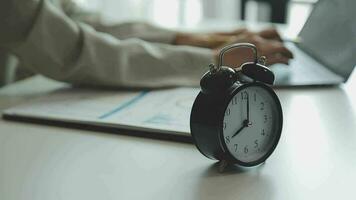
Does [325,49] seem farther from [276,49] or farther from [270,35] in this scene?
[270,35]

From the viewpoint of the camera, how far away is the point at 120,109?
90 cm

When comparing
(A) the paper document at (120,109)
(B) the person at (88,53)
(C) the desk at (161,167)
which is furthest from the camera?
(B) the person at (88,53)

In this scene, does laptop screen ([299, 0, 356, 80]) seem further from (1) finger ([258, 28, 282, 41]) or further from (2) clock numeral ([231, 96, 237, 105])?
(2) clock numeral ([231, 96, 237, 105])

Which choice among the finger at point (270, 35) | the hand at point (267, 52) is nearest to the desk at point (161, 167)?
the hand at point (267, 52)

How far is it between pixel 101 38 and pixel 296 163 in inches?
18.5

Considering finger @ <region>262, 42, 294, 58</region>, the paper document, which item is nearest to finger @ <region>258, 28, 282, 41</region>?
finger @ <region>262, 42, 294, 58</region>

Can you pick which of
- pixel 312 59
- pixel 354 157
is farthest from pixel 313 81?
pixel 354 157

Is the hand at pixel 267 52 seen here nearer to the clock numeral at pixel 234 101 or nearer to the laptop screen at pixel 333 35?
the laptop screen at pixel 333 35

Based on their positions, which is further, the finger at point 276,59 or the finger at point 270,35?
the finger at point 270,35

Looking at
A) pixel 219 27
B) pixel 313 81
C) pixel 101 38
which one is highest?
pixel 101 38

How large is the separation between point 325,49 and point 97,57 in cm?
43

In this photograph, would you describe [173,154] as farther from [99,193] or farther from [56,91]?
[56,91]

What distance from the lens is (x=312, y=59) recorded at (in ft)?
3.64

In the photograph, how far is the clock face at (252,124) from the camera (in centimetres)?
64
